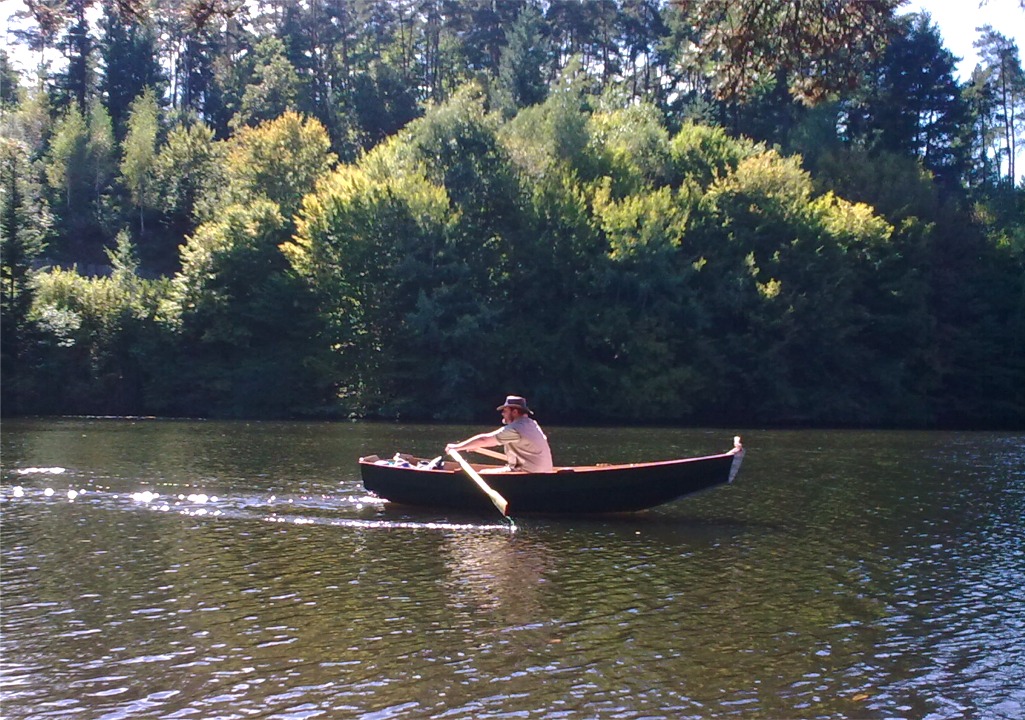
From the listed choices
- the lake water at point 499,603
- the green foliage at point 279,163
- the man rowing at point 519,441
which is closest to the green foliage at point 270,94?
the green foliage at point 279,163

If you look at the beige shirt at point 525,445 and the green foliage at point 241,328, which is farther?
the green foliage at point 241,328

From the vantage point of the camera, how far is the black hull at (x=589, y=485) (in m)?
19.3

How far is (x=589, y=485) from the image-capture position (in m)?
19.4

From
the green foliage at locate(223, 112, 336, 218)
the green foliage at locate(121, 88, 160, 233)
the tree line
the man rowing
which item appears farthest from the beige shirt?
the green foliage at locate(121, 88, 160, 233)

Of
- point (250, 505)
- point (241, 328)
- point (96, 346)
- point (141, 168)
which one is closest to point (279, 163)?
point (241, 328)

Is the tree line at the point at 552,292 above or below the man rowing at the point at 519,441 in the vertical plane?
above

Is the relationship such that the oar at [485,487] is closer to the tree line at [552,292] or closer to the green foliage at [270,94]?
the tree line at [552,292]

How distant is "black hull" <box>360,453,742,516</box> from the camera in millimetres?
19266

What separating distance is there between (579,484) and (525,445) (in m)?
A: 1.21

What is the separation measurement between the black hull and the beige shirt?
1.33ft

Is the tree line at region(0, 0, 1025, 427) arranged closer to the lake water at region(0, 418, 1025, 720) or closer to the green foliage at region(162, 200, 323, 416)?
the green foliage at region(162, 200, 323, 416)

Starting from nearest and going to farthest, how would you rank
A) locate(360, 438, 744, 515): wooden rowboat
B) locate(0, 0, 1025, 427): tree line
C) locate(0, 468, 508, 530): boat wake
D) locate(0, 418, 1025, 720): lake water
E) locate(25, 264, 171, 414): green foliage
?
locate(0, 418, 1025, 720): lake water
locate(0, 468, 508, 530): boat wake
locate(360, 438, 744, 515): wooden rowboat
locate(0, 0, 1025, 427): tree line
locate(25, 264, 171, 414): green foliage

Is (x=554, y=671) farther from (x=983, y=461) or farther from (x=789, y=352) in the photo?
(x=789, y=352)

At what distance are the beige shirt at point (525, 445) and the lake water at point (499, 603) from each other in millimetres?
1138
